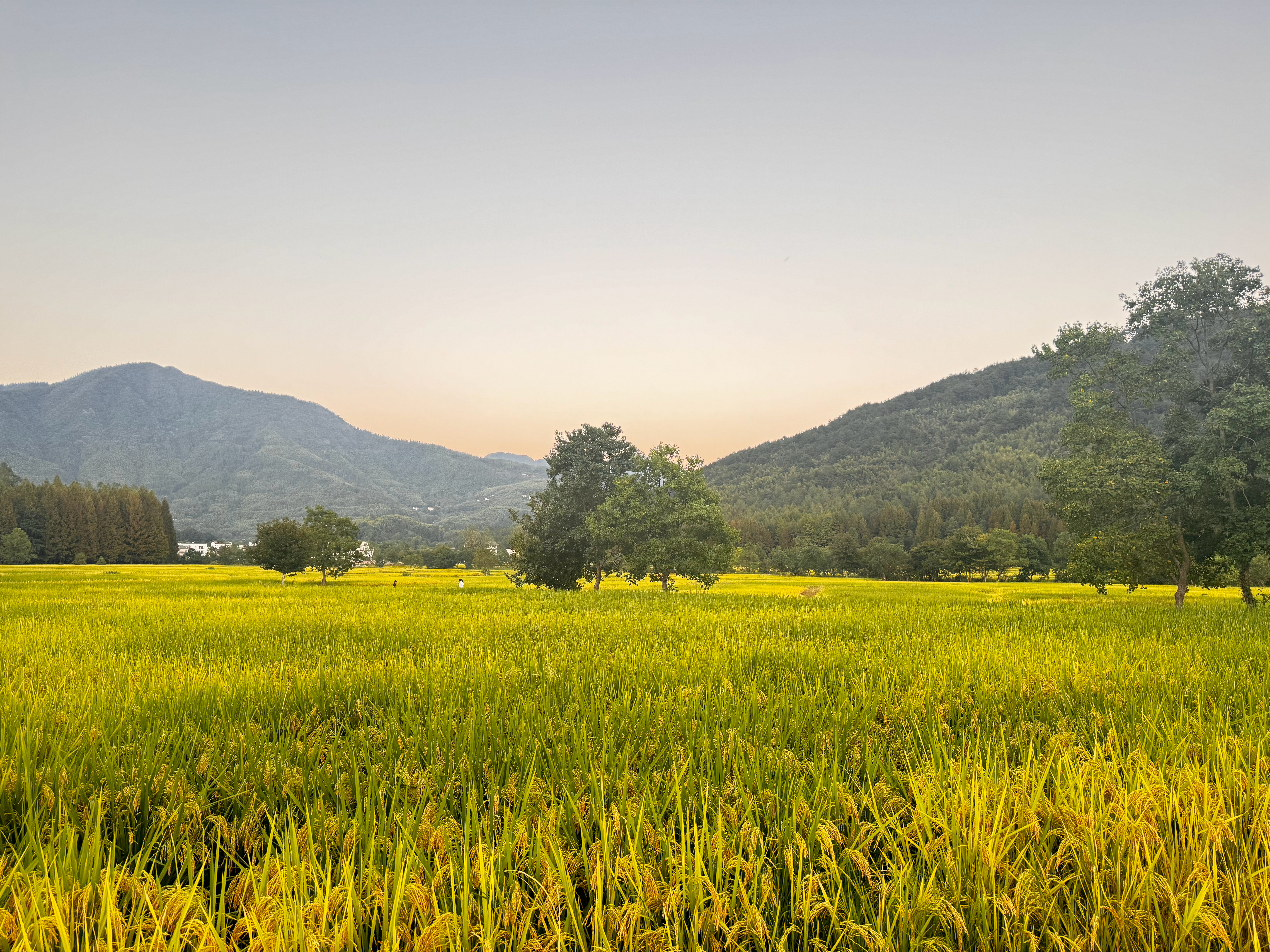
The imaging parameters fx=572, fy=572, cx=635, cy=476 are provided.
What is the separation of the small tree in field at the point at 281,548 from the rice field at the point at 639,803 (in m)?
56.0

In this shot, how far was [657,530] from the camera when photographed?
115 feet

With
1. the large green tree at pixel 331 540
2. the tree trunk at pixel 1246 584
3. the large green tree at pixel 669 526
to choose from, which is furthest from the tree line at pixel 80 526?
the tree trunk at pixel 1246 584

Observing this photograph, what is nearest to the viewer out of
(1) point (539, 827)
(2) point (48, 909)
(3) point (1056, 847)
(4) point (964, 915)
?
(2) point (48, 909)

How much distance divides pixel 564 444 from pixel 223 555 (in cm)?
13641

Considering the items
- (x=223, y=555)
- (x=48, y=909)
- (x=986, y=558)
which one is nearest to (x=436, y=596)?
(x=48, y=909)

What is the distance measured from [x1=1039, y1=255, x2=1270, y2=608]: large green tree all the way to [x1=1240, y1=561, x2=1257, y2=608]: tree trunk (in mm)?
93

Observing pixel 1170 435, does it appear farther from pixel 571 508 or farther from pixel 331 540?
pixel 331 540

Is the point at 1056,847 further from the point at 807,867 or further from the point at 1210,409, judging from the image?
the point at 1210,409

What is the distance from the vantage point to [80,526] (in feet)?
395

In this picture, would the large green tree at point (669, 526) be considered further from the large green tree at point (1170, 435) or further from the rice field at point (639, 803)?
the rice field at point (639, 803)

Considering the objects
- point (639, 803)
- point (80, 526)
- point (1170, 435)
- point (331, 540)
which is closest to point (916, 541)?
point (331, 540)

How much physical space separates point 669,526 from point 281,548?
40830 mm

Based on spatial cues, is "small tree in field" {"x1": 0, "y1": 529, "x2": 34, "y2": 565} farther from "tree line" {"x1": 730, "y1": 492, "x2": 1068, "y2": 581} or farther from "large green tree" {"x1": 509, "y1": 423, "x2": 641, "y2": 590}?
"tree line" {"x1": 730, "y1": 492, "x2": 1068, "y2": 581}

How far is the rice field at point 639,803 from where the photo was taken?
161 centimetres
